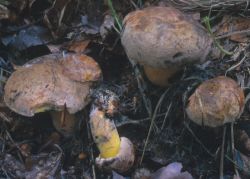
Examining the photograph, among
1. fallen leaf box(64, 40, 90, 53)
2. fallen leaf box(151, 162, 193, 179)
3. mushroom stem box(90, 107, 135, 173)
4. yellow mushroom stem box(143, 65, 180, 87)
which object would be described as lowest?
fallen leaf box(151, 162, 193, 179)

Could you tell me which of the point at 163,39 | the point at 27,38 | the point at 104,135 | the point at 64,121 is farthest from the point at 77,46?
the point at 163,39

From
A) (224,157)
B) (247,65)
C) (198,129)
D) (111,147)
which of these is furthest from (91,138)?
→ (247,65)

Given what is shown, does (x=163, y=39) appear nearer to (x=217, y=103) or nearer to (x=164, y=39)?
(x=164, y=39)

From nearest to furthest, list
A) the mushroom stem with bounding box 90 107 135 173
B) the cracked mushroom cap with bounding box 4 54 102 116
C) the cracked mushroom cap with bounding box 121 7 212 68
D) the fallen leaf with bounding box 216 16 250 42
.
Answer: the cracked mushroom cap with bounding box 121 7 212 68, the cracked mushroom cap with bounding box 4 54 102 116, the mushroom stem with bounding box 90 107 135 173, the fallen leaf with bounding box 216 16 250 42

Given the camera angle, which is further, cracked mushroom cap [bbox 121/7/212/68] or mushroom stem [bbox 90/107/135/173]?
mushroom stem [bbox 90/107/135/173]

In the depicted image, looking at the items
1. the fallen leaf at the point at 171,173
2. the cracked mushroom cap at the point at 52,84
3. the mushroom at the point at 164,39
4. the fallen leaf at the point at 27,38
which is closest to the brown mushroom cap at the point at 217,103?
the mushroom at the point at 164,39

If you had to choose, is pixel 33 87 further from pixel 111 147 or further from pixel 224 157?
pixel 224 157

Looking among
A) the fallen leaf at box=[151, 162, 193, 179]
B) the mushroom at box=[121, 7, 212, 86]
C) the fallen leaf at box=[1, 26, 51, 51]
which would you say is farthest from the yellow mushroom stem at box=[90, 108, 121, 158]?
the fallen leaf at box=[1, 26, 51, 51]

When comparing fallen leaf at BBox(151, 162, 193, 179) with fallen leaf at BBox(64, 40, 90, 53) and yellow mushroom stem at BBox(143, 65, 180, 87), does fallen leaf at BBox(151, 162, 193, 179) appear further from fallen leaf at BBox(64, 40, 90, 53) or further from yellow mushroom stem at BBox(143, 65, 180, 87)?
fallen leaf at BBox(64, 40, 90, 53)
